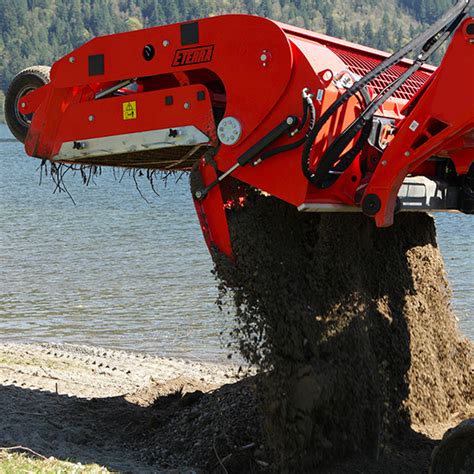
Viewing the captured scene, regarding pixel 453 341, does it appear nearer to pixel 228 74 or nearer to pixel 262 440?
pixel 262 440

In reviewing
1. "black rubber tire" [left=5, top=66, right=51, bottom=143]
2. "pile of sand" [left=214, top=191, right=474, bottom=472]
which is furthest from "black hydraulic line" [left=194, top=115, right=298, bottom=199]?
"black rubber tire" [left=5, top=66, right=51, bottom=143]

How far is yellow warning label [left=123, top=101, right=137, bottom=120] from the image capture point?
624 centimetres

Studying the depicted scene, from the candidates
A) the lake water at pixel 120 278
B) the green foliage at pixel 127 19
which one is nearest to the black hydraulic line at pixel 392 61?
the lake water at pixel 120 278

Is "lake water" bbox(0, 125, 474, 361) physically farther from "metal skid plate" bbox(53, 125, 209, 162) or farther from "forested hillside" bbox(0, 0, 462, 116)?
"forested hillside" bbox(0, 0, 462, 116)

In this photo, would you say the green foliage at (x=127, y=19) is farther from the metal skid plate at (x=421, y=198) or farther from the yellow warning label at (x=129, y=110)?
the metal skid plate at (x=421, y=198)

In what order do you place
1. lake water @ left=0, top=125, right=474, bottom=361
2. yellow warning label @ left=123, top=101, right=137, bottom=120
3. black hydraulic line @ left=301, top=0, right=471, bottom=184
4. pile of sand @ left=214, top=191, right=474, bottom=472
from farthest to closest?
lake water @ left=0, top=125, right=474, bottom=361
yellow warning label @ left=123, top=101, right=137, bottom=120
pile of sand @ left=214, top=191, right=474, bottom=472
black hydraulic line @ left=301, top=0, right=471, bottom=184

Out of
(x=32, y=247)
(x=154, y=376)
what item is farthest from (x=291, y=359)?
(x=32, y=247)

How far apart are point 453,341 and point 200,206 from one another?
232 cm

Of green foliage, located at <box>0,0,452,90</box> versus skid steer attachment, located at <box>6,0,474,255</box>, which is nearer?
skid steer attachment, located at <box>6,0,474,255</box>

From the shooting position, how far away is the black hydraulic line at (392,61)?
5555 mm

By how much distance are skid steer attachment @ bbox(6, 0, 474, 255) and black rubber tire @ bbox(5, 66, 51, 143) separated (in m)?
0.78

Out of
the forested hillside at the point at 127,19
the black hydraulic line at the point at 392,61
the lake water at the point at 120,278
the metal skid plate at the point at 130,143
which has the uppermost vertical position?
the forested hillside at the point at 127,19

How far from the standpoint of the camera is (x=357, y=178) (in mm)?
5770

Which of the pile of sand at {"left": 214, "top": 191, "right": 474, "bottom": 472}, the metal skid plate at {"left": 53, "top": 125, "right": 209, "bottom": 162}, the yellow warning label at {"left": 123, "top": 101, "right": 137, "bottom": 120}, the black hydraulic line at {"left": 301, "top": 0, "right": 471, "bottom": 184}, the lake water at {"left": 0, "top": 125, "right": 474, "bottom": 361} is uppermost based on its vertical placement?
the black hydraulic line at {"left": 301, "top": 0, "right": 471, "bottom": 184}
